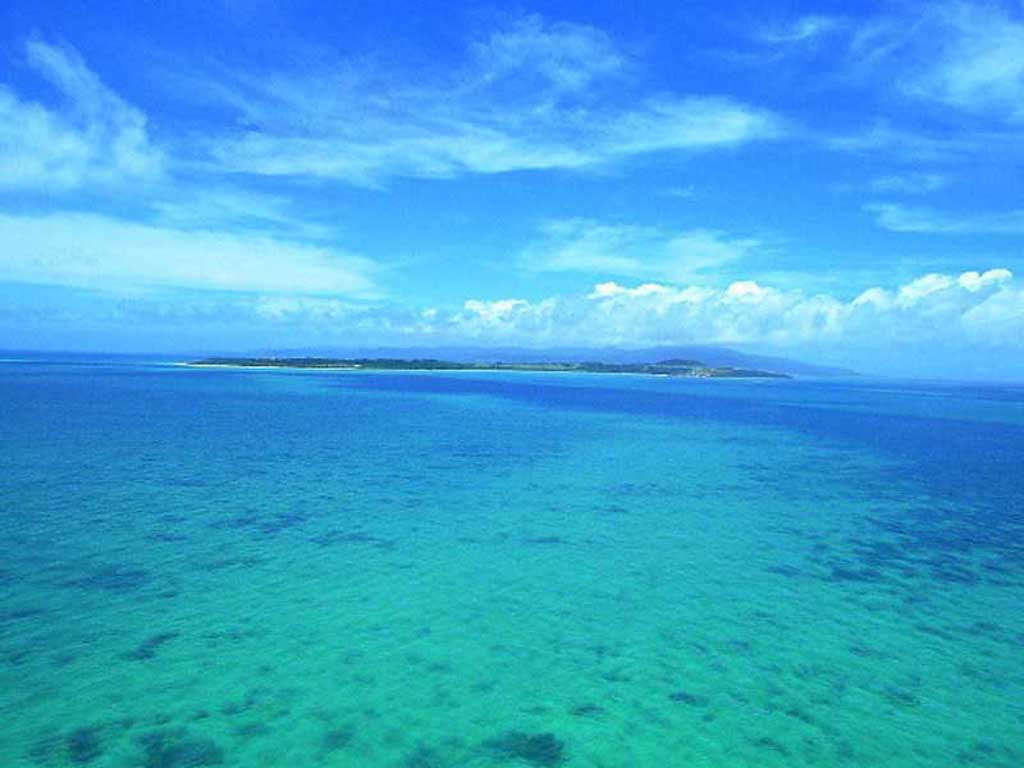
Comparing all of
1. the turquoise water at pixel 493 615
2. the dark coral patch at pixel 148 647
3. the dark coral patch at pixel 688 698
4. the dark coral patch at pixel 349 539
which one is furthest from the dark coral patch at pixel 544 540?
the dark coral patch at pixel 148 647

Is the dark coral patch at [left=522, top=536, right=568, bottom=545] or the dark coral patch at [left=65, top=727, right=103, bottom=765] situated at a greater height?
the dark coral patch at [left=65, top=727, right=103, bottom=765]

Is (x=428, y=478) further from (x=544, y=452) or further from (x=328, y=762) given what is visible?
(x=328, y=762)

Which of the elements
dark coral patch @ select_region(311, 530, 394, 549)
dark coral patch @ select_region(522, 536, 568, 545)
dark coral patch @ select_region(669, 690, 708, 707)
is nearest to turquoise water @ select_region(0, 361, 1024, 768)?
dark coral patch @ select_region(669, 690, 708, 707)

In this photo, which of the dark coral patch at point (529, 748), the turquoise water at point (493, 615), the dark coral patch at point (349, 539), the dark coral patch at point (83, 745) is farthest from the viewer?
the dark coral patch at point (349, 539)

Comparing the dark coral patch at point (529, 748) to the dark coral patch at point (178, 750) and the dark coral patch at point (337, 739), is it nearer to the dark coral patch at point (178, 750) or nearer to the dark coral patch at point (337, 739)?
the dark coral patch at point (337, 739)

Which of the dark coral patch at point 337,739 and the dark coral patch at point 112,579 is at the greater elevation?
the dark coral patch at point 112,579

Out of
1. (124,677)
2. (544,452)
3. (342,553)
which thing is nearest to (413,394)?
(544,452)

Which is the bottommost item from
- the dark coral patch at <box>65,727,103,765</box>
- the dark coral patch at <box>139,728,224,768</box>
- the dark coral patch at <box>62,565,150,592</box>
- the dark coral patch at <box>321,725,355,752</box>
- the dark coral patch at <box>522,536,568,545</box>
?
the dark coral patch at <box>321,725,355,752</box>

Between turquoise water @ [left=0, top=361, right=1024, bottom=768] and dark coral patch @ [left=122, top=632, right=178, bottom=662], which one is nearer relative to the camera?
turquoise water @ [left=0, top=361, right=1024, bottom=768]

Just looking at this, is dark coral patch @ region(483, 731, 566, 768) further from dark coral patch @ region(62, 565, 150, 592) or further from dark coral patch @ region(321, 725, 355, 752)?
dark coral patch @ region(62, 565, 150, 592)
